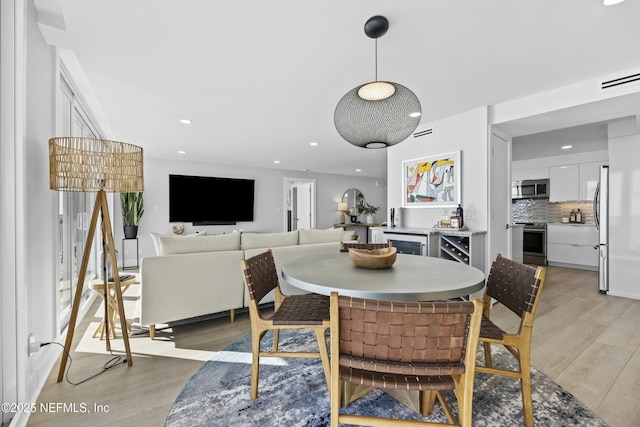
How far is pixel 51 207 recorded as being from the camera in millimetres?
2037

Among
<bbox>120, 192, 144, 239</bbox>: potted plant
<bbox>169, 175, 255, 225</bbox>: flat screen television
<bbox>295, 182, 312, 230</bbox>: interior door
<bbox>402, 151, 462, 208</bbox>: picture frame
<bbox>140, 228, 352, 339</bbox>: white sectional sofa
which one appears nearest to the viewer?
<bbox>140, 228, 352, 339</bbox>: white sectional sofa

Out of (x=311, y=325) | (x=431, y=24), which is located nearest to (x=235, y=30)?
(x=431, y=24)

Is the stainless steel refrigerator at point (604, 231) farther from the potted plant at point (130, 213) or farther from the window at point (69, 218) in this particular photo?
the potted plant at point (130, 213)

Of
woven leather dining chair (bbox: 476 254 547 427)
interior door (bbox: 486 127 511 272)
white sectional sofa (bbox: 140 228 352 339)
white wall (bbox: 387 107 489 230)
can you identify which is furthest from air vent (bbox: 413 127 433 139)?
woven leather dining chair (bbox: 476 254 547 427)

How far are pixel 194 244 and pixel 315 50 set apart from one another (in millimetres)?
1964

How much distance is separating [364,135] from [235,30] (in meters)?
1.13

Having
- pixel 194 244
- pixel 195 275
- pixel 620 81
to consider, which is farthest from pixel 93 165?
pixel 620 81

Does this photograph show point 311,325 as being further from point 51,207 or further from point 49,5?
point 49,5

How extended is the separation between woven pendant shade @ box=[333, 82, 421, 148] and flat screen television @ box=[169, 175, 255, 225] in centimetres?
565

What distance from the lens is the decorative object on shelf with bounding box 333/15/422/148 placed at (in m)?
1.65

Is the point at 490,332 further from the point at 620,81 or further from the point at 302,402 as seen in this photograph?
the point at 620,81

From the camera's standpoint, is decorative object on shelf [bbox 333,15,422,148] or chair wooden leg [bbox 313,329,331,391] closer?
chair wooden leg [bbox 313,329,331,391]

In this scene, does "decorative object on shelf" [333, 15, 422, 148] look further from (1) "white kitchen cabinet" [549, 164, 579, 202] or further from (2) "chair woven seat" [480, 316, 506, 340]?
(1) "white kitchen cabinet" [549, 164, 579, 202]

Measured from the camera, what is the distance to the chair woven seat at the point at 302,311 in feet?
5.01
